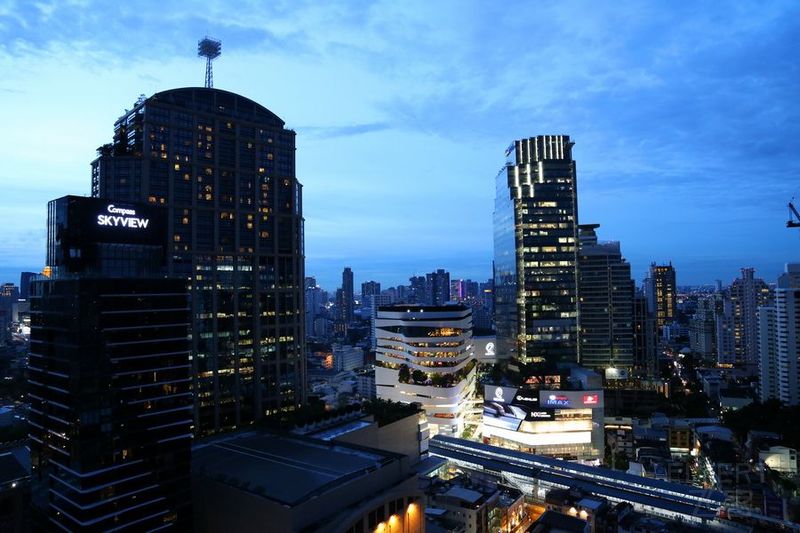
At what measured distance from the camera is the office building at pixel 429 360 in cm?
6175

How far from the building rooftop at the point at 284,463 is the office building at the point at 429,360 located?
31989 mm

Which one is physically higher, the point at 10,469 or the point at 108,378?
the point at 108,378

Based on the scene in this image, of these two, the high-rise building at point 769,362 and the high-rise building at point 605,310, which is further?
the high-rise building at point 605,310

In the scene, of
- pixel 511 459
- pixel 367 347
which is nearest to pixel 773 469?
pixel 511 459

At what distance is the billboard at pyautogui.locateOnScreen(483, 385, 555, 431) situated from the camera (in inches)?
Answer: 2125

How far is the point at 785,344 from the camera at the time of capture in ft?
238

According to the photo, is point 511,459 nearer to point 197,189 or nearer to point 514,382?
point 514,382

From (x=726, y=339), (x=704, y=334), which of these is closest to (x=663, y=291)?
(x=704, y=334)

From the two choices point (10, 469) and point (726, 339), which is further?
point (726, 339)

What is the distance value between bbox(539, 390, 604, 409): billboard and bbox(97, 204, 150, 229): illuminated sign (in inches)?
1668

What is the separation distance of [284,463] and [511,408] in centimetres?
3377

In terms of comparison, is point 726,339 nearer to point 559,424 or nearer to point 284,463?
point 559,424

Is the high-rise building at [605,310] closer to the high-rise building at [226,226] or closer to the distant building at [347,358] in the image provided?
the high-rise building at [226,226]

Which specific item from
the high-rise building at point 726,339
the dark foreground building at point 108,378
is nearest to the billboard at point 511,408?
the dark foreground building at point 108,378
